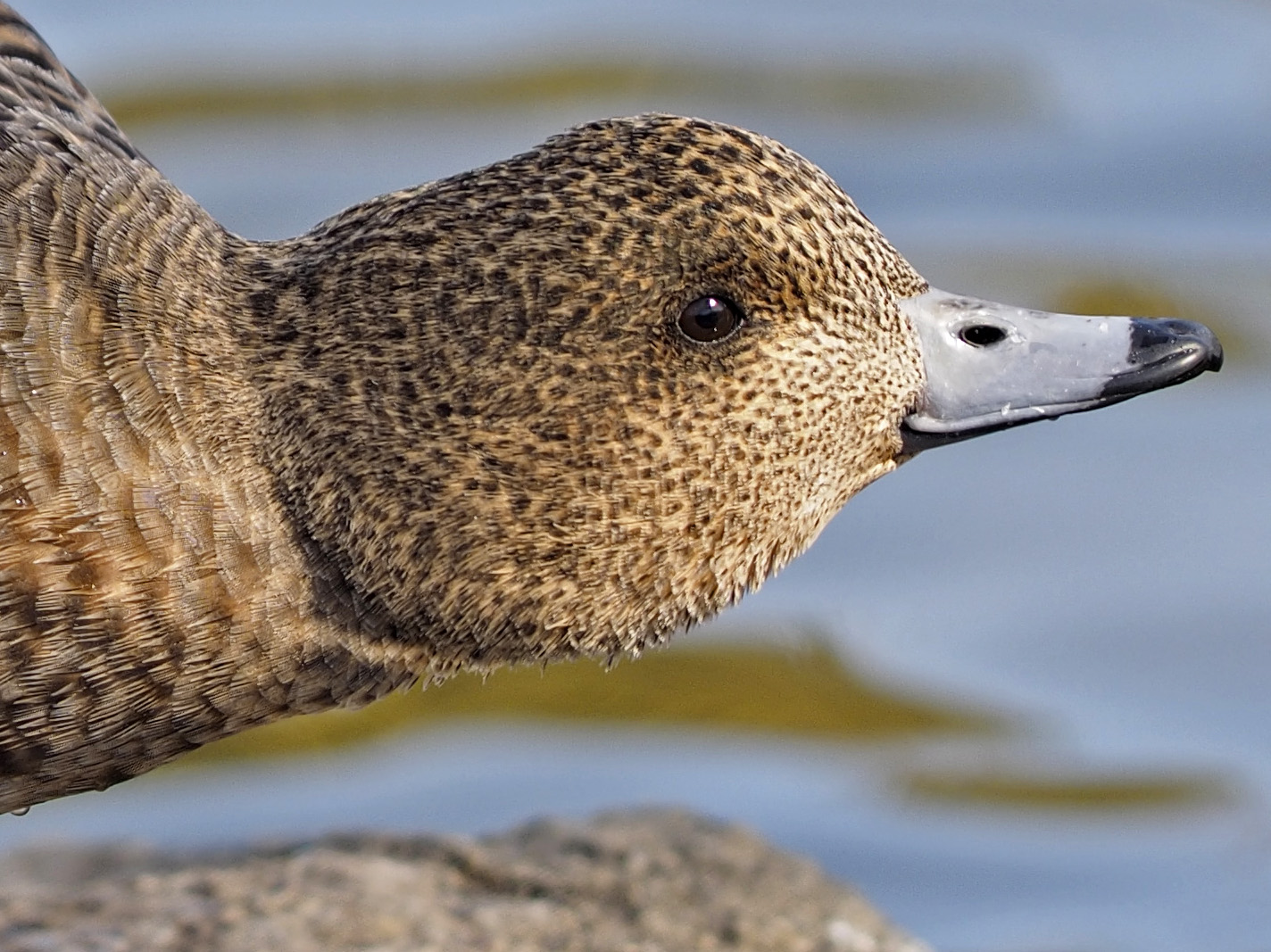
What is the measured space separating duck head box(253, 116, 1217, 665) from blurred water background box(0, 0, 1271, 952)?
1.57 m

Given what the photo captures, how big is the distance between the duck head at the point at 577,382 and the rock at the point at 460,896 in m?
0.79

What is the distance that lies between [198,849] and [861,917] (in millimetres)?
1383

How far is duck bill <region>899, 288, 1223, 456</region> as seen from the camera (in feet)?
12.8

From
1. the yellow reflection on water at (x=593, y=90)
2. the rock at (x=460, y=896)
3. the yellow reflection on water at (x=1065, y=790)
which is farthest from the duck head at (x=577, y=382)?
the yellow reflection on water at (x=593, y=90)

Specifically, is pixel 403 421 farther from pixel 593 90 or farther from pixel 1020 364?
pixel 593 90

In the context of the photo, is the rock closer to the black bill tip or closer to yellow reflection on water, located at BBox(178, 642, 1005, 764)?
yellow reflection on water, located at BBox(178, 642, 1005, 764)

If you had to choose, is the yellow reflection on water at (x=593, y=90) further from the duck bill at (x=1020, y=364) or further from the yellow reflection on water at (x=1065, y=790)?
the duck bill at (x=1020, y=364)

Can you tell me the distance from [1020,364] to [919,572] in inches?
105

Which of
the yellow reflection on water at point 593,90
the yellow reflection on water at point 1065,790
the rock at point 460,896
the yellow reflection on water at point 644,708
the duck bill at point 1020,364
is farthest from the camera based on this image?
the yellow reflection on water at point 593,90

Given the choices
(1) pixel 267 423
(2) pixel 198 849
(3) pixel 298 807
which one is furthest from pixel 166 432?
(3) pixel 298 807

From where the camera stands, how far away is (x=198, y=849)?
16.2 feet

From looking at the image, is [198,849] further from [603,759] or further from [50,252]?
[50,252]

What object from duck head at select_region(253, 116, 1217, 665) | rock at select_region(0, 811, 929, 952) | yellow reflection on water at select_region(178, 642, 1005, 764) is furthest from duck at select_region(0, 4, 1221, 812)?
yellow reflection on water at select_region(178, 642, 1005, 764)

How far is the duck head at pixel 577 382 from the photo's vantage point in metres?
3.67
